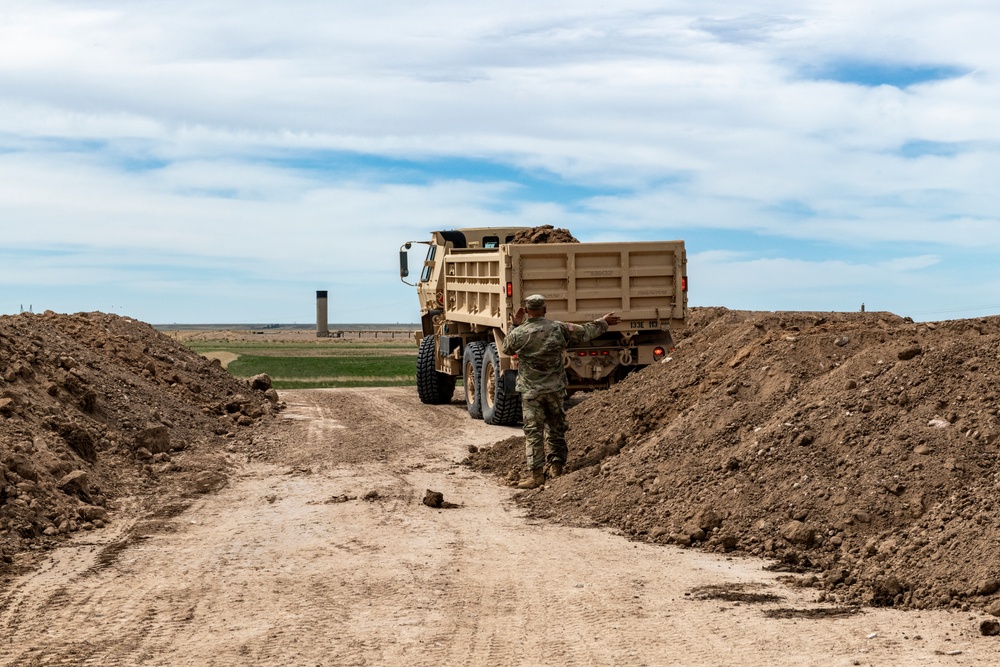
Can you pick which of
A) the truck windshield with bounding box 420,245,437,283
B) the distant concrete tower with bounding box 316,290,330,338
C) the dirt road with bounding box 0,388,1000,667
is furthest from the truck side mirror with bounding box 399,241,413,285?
the distant concrete tower with bounding box 316,290,330,338

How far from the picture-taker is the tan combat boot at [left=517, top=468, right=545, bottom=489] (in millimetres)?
11945

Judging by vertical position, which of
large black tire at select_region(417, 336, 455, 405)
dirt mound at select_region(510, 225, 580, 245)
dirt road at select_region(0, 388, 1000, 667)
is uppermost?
dirt mound at select_region(510, 225, 580, 245)

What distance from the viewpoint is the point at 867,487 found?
28.9ft

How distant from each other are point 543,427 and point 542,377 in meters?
0.61

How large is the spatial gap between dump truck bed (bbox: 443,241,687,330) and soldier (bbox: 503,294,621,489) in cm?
430

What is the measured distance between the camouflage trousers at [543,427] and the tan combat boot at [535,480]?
57mm

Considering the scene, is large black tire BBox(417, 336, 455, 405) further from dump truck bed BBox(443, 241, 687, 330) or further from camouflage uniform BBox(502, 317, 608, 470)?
camouflage uniform BBox(502, 317, 608, 470)

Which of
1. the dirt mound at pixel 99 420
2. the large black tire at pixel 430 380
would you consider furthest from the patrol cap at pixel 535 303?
the large black tire at pixel 430 380

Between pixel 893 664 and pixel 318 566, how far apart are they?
13.6 ft

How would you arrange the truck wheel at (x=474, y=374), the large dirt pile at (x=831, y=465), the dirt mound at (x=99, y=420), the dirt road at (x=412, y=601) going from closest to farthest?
the dirt road at (x=412, y=601) < the large dirt pile at (x=831, y=465) < the dirt mound at (x=99, y=420) < the truck wheel at (x=474, y=374)

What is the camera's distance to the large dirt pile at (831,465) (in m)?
7.59

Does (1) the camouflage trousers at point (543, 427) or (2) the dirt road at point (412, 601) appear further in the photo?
(1) the camouflage trousers at point (543, 427)

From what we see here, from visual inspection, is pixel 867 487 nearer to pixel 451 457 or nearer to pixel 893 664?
pixel 893 664

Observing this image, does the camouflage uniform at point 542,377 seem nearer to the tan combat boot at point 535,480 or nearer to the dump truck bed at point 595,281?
the tan combat boot at point 535,480
